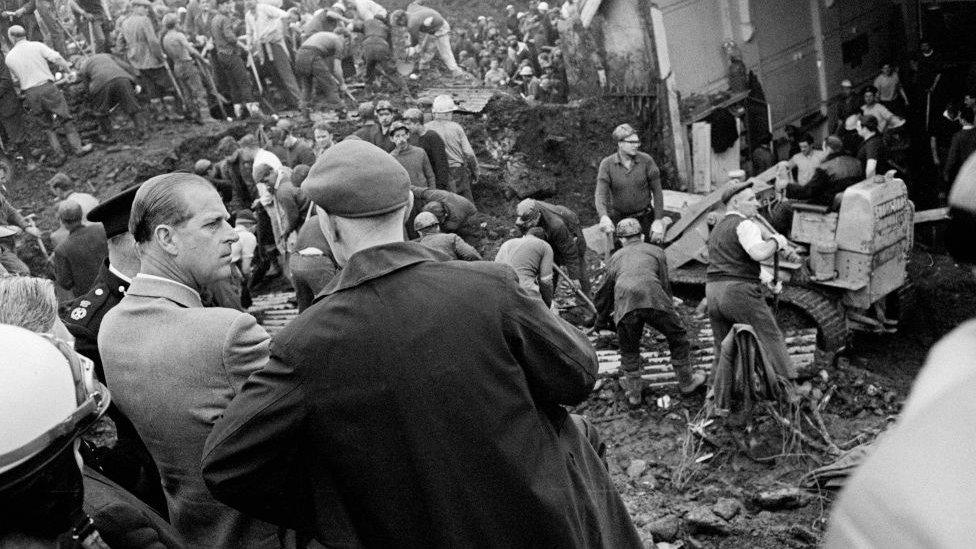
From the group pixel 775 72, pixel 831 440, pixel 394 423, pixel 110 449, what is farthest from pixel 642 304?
pixel 775 72

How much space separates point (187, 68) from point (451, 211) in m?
7.95

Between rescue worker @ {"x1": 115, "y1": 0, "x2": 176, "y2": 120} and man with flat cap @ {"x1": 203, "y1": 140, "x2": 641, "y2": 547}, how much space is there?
46.4 feet

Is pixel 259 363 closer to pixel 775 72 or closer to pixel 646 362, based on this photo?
pixel 646 362

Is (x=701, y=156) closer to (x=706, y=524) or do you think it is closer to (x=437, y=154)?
(x=437, y=154)

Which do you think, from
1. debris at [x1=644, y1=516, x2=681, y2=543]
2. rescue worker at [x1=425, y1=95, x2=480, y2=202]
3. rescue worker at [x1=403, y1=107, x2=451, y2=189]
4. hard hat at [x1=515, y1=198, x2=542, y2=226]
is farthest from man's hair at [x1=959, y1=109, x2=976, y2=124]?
debris at [x1=644, y1=516, x2=681, y2=543]

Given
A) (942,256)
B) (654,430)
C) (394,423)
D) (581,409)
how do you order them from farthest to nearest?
(942,256) → (581,409) → (654,430) → (394,423)

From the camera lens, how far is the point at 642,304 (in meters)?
7.98

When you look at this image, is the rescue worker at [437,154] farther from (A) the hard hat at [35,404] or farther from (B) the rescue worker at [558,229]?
(A) the hard hat at [35,404]

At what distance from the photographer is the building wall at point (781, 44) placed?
48.6 ft

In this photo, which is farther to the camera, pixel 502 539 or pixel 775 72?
pixel 775 72

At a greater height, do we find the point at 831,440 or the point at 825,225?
the point at 825,225

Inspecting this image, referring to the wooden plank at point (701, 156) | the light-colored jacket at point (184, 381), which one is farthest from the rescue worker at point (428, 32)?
the light-colored jacket at point (184, 381)

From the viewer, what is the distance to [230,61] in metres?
15.6

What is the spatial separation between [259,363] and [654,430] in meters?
6.00
